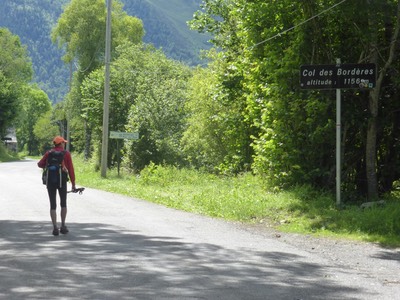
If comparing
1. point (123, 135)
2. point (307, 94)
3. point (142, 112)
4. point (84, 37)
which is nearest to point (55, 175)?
point (307, 94)

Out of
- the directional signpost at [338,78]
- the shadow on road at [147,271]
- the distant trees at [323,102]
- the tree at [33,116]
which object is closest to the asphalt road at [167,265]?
the shadow on road at [147,271]

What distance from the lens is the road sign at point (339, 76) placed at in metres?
15.2

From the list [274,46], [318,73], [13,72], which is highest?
[13,72]

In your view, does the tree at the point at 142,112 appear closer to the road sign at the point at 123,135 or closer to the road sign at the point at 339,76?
the road sign at the point at 123,135

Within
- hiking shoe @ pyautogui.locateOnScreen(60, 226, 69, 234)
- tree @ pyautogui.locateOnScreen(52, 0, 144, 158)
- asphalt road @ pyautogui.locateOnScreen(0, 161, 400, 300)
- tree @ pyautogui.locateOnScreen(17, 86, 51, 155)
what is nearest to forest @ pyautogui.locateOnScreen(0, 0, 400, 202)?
asphalt road @ pyautogui.locateOnScreen(0, 161, 400, 300)

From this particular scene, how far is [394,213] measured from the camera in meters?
13.6

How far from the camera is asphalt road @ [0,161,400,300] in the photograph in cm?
745

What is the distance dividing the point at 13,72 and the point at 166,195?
66938 mm

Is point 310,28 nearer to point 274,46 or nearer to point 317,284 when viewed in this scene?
point 274,46

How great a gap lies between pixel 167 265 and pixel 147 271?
535mm

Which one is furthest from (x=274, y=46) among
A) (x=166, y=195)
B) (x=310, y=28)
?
(x=166, y=195)

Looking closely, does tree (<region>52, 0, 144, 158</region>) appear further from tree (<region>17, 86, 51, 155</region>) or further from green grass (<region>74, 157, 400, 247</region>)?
tree (<region>17, 86, 51, 155</region>)

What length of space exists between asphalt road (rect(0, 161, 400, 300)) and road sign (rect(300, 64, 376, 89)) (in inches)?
146

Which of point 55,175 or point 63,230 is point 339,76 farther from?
point 63,230
